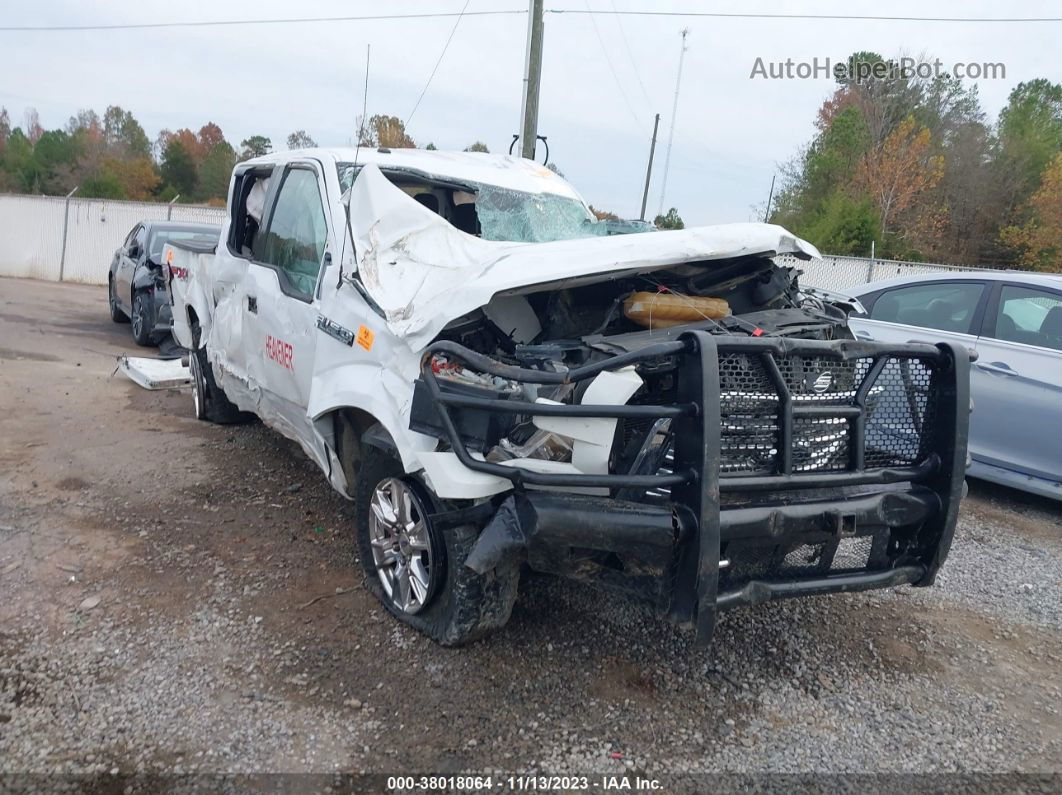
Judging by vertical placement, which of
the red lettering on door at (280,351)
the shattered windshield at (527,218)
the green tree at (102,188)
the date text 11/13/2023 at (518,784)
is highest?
the green tree at (102,188)

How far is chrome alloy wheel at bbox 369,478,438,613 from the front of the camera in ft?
10.4

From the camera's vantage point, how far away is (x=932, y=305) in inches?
238

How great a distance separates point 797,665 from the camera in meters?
3.30

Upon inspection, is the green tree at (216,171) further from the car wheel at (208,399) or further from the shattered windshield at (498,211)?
the shattered windshield at (498,211)

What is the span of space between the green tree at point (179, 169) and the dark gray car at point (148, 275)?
48065 millimetres

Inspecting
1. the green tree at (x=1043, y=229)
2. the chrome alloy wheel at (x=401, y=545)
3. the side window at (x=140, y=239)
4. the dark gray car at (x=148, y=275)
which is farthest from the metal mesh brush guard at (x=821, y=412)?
the green tree at (x=1043, y=229)

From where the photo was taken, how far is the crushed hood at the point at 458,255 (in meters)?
2.95

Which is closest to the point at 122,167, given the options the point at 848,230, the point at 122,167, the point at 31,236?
the point at 122,167

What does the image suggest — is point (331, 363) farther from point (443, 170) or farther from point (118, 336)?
point (118, 336)

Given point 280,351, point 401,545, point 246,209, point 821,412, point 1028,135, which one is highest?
point 1028,135

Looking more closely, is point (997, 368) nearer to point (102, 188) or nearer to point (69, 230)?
point (69, 230)

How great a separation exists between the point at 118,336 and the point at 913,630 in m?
11.2

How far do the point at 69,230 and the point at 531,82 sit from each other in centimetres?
1512

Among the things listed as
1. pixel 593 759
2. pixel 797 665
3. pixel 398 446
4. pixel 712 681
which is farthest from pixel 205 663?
pixel 797 665
